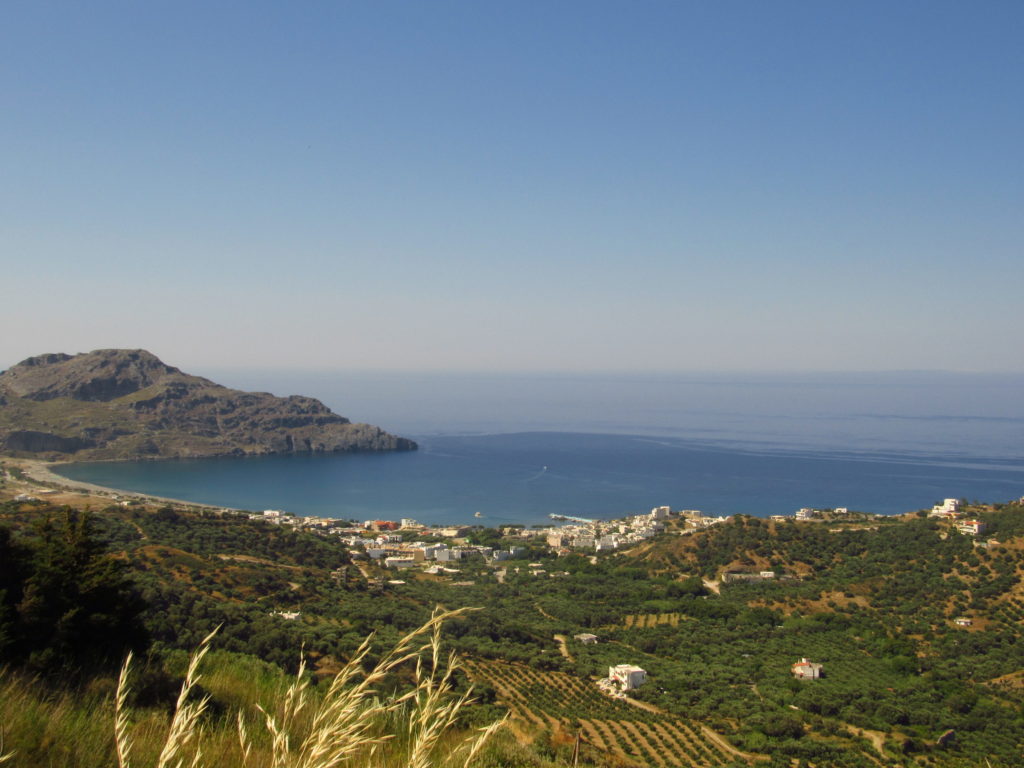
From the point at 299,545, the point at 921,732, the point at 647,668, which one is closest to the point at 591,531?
the point at 299,545

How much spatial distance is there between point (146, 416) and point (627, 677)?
69.9m

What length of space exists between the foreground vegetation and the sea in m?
17.6

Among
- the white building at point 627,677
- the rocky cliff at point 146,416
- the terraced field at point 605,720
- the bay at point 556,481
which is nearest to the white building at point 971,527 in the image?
the white building at point 627,677

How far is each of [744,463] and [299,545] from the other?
47653mm

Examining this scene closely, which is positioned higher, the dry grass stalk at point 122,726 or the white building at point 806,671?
the dry grass stalk at point 122,726

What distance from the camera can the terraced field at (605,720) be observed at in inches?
380

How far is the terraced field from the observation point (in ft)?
31.7

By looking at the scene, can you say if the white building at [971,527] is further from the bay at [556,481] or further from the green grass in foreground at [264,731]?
the green grass in foreground at [264,731]

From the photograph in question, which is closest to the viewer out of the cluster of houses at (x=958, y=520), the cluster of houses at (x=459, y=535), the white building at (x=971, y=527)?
the white building at (x=971, y=527)

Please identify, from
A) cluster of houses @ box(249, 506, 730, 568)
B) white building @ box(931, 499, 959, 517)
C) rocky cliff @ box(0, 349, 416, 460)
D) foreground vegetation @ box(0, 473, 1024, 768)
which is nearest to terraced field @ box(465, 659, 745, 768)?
foreground vegetation @ box(0, 473, 1024, 768)

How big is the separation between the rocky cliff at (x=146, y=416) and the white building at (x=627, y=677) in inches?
2348

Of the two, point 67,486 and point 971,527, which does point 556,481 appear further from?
point 67,486

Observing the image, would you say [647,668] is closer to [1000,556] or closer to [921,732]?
[921,732]

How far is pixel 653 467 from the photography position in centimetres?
6091
